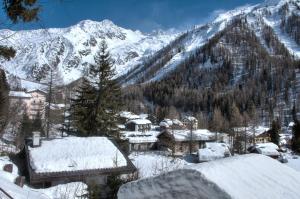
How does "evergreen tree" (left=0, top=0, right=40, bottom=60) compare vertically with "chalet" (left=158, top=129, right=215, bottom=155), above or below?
above

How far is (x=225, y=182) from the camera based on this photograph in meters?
3.35

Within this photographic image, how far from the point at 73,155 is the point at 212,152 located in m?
34.2

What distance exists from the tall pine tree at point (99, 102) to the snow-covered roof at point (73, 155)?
7610 mm

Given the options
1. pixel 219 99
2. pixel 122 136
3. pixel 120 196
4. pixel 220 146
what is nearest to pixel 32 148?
pixel 122 136

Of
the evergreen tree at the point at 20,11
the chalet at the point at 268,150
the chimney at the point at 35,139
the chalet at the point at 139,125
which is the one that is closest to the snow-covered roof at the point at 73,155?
the chimney at the point at 35,139

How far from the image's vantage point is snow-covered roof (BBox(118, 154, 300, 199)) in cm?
333

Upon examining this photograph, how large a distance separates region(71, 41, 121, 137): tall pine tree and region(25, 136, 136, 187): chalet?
7.42m

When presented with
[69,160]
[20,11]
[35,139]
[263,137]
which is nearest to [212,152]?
[35,139]

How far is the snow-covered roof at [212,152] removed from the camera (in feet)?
175

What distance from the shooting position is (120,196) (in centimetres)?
412

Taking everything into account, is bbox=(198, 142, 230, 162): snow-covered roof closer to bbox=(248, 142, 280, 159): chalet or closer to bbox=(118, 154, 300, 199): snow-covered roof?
bbox=(248, 142, 280, 159): chalet

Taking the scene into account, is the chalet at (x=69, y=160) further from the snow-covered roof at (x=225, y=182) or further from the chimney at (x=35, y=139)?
the snow-covered roof at (x=225, y=182)

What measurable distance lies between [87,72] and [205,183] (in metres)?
33.5

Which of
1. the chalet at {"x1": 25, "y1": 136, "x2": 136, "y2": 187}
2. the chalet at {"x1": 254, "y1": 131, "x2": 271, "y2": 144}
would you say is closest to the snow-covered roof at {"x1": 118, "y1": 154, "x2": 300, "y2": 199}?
the chalet at {"x1": 25, "y1": 136, "x2": 136, "y2": 187}
